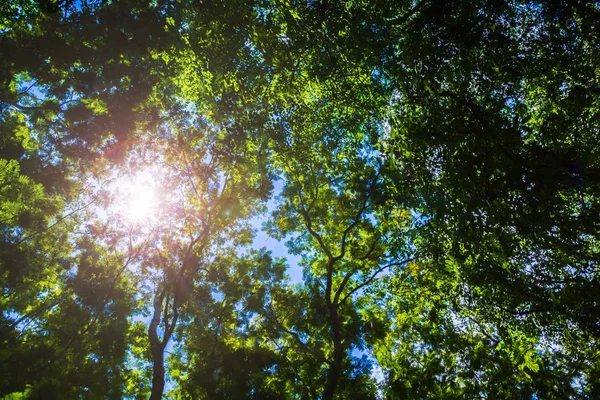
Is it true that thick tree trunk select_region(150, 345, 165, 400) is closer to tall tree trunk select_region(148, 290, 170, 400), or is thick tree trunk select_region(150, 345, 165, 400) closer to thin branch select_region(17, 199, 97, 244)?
tall tree trunk select_region(148, 290, 170, 400)

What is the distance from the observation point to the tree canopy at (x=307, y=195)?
7.82m

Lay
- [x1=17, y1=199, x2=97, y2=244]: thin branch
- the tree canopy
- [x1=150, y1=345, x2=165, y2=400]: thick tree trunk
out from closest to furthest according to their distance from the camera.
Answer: the tree canopy < [x1=150, y1=345, x2=165, y2=400]: thick tree trunk < [x1=17, y1=199, x2=97, y2=244]: thin branch

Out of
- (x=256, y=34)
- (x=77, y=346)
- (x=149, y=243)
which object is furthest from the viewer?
(x=149, y=243)

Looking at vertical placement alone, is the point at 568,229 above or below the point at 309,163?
below

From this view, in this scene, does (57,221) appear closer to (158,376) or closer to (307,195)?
(158,376)

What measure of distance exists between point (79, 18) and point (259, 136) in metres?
10.4

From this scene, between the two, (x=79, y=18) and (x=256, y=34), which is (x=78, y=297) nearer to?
(x=79, y=18)

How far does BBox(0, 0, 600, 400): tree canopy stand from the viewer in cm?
782

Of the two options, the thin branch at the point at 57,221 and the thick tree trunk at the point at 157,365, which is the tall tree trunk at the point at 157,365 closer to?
the thick tree trunk at the point at 157,365

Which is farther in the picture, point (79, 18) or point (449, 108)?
point (79, 18)

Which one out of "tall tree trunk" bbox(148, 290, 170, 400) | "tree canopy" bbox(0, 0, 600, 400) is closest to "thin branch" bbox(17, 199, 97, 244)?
"tree canopy" bbox(0, 0, 600, 400)

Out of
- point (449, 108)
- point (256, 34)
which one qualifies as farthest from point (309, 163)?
point (449, 108)

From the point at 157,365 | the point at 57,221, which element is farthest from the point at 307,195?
the point at 57,221

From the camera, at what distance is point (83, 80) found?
46.0 ft
